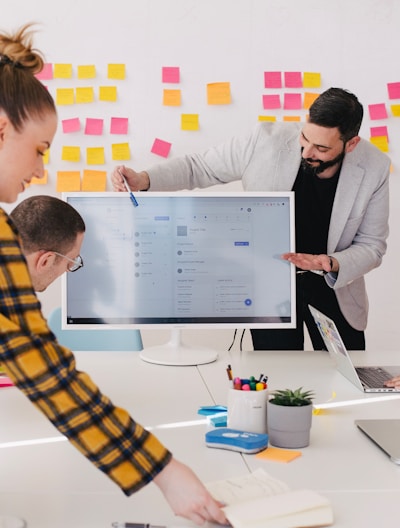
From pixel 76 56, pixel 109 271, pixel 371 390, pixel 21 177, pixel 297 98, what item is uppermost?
pixel 76 56

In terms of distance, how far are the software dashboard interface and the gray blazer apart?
0.31 meters

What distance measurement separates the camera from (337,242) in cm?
245

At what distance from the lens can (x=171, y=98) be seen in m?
3.40

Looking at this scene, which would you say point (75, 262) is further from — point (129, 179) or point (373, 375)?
point (373, 375)

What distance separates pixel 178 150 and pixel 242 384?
2045 millimetres

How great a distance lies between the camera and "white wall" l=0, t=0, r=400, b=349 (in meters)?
3.38

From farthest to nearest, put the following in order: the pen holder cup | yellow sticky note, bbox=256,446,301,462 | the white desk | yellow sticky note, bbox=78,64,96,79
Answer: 1. yellow sticky note, bbox=78,64,96,79
2. the pen holder cup
3. yellow sticky note, bbox=256,446,301,462
4. the white desk

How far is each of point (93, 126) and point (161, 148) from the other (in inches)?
12.5

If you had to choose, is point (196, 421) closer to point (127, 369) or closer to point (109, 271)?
point (127, 369)

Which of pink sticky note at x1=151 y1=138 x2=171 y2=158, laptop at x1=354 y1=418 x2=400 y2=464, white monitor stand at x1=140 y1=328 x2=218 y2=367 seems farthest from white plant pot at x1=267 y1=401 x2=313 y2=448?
pink sticky note at x1=151 y1=138 x2=171 y2=158

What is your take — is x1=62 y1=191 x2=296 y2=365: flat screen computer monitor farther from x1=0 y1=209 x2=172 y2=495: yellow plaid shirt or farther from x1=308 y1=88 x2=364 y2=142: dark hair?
x1=0 y1=209 x2=172 y2=495: yellow plaid shirt

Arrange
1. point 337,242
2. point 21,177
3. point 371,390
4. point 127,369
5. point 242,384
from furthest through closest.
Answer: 1. point 337,242
2. point 127,369
3. point 371,390
4. point 242,384
5. point 21,177

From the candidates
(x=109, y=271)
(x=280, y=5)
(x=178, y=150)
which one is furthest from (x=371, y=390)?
(x=280, y=5)


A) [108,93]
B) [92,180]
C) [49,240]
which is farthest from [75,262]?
[108,93]
